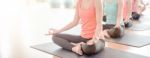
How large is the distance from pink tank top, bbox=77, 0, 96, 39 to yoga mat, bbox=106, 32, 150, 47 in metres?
0.59

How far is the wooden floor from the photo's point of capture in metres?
2.75

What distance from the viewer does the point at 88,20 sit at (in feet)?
7.13

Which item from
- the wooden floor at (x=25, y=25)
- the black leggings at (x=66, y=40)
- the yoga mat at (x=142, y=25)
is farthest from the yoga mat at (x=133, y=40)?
the black leggings at (x=66, y=40)

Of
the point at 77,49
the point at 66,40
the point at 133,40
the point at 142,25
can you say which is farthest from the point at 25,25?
the point at 142,25

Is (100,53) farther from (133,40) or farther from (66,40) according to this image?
(133,40)

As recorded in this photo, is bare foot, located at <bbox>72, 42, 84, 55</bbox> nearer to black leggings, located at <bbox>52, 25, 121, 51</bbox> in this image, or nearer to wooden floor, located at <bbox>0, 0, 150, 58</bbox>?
black leggings, located at <bbox>52, 25, 121, 51</bbox>

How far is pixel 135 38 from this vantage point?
9.38 feet

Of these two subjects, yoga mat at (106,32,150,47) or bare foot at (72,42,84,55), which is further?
yoga mat at (106,32,150,47)

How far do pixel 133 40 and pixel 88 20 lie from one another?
803mm

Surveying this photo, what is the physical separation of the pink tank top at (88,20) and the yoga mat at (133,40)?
0.59 meters

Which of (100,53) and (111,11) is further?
(111,11)

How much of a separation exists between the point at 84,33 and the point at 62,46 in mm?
255

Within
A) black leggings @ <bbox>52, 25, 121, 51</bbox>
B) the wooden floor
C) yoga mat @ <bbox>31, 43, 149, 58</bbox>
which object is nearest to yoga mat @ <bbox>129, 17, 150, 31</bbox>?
the wooden floor

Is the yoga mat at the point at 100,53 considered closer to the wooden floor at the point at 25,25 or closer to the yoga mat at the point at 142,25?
the wooden floor at the point at 25,25
